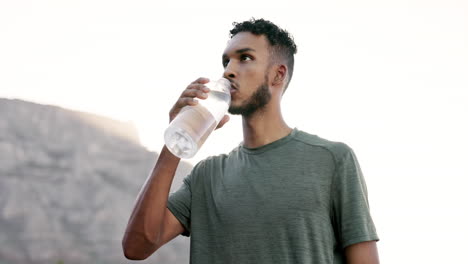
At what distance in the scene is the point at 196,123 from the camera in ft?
3.91

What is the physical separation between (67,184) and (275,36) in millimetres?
10204

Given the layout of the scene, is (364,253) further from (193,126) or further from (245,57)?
(245,57)

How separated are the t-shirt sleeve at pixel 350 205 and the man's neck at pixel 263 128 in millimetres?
233

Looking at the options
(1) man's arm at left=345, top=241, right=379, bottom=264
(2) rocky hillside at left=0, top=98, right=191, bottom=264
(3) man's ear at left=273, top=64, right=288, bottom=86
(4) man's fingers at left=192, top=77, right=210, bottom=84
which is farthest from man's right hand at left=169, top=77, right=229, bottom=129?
(2) rocky hillside at left=0, top=98, right=191, bottom=264

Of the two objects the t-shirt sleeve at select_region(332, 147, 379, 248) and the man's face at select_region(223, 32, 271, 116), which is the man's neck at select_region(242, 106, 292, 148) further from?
the t-shirt sleeve at select_region(332, 147, 379, 248)

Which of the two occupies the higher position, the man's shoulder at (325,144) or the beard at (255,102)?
the beard at (255,102)

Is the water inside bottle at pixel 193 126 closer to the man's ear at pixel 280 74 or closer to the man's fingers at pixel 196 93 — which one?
the man's fingers at pixel 196 93

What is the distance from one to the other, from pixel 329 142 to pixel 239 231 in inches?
13.3

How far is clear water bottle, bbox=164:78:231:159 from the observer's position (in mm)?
1173

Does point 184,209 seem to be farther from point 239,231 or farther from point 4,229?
point 4,229

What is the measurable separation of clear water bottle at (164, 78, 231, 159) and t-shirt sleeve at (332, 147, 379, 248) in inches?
13.3

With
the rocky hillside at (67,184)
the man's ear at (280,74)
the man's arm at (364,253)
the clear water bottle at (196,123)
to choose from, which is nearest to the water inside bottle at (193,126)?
the clear water bottle at (196,123)

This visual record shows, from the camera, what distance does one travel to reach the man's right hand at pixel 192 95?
1203 mm

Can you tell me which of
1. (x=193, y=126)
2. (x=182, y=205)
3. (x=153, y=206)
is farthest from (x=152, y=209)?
(x=193, y=126)
